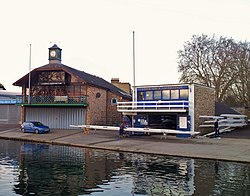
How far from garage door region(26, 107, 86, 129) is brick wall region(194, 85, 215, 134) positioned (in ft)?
42.1

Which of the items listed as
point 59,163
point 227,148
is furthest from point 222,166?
point 59,163

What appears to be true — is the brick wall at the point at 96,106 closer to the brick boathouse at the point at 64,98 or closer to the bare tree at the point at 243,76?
the brick boathouse at the point at 64,98

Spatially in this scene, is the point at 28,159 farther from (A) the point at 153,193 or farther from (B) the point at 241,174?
(B) the point at 241,174

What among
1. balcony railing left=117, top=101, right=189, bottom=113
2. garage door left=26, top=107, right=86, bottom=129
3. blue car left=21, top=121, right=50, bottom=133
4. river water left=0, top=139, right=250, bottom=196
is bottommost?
river water left=0, top=139, right=250, bottom=196

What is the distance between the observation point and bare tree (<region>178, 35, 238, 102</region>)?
144ft

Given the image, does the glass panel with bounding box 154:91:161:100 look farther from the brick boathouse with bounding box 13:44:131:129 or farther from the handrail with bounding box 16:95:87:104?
the handrail with bounding box 16:95:87:104

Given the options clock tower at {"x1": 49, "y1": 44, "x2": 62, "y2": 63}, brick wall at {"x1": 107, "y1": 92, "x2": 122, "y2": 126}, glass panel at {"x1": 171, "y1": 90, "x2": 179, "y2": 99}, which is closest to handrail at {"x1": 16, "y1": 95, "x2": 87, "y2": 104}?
brick wall at {"x1": 107, "y1": 92, "x2": 122, "y2": 126}

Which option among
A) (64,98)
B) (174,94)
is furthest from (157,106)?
(64,98)

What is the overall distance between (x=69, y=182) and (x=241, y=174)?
687cm

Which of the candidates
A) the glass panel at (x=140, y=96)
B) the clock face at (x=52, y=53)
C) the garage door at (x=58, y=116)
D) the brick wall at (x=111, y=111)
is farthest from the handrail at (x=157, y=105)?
the clock face at (x=52, y=53)

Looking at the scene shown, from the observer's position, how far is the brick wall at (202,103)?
29.1m

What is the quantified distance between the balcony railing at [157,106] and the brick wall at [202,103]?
133cm

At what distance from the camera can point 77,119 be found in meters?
36.6

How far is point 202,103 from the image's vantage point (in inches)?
1194
